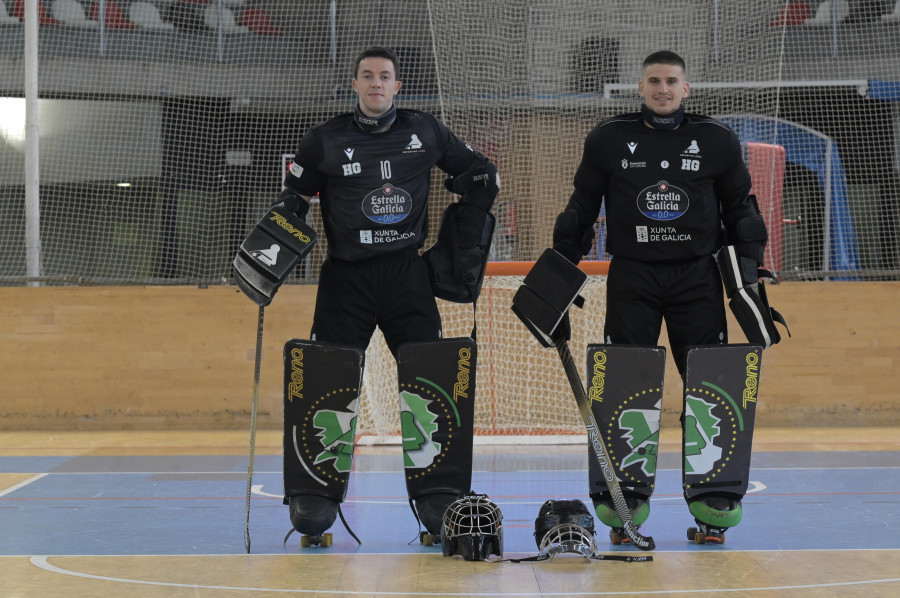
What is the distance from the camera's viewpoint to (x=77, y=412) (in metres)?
7.66

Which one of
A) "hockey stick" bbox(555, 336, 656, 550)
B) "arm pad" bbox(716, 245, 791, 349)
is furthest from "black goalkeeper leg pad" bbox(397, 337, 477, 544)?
"arm pad" bbox(716, 245, 791, 349)

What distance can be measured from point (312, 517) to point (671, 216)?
177cm

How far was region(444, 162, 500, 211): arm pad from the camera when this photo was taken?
13.4 ft

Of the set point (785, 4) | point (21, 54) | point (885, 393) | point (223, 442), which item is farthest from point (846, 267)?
point (21, 54)

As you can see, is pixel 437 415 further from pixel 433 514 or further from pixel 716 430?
pixel 716 430

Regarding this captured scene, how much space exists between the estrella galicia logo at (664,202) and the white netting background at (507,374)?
314 cm

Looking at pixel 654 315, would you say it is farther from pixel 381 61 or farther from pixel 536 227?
pixel 536 227

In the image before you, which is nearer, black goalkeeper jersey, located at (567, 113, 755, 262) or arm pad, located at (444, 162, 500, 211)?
black goalkeeper jersey, located at (567, 113, 755, 262)

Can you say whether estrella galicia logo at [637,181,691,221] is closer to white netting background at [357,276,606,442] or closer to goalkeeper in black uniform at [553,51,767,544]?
goalkeeper in black uniform at [553,51,767,544]

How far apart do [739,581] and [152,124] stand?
8.45 m

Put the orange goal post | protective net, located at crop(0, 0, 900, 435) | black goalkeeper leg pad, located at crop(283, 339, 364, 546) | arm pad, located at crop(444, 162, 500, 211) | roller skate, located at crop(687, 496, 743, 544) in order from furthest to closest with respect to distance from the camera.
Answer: protective net, located at crop(0, 0, 900, 435) < the orange goal post < arm pad, located at crop(444, 162, 500, 211) < black goalkeeper leg pad, located at crop(283, 339, 364, 546) < roller skate, located at crop(687, 496, 743, 544)

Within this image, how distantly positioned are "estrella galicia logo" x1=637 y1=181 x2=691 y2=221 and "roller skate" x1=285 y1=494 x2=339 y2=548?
1654 mm

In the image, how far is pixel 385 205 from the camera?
153 inches

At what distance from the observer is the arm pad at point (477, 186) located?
4082mm
